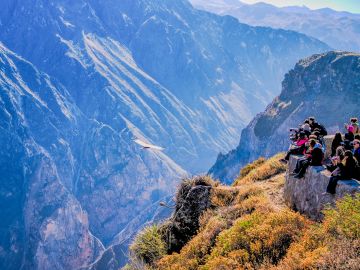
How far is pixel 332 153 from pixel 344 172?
182 inches

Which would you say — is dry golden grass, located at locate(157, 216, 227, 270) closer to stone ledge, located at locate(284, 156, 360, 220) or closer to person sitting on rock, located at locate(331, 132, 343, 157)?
stone ledge, located at locate(284, 156, 360, 220)

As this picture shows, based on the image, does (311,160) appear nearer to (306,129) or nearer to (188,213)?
(306,129)

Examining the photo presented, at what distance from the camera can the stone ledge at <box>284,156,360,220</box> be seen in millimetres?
13911

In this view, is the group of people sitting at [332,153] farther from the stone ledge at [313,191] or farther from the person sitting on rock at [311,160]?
the stone ledge at [313,191]

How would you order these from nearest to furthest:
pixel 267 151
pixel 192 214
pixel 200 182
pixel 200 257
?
pixel 200 257 < pixel 192 214 < pixel 200 182 < pixel 267 151

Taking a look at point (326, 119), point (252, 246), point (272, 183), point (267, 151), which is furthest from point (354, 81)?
point (252, 246)

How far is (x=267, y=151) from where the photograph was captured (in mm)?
→ 169375

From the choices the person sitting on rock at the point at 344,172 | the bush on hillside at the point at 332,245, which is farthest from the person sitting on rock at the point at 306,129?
the bush on hillside at the point at 332,245

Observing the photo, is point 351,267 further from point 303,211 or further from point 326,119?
point 326,119

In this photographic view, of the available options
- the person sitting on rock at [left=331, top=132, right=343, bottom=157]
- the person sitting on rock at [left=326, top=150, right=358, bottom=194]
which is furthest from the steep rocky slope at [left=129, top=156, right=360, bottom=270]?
the person sitting on rock at [left=331, top=132, right=343, bottom=157]

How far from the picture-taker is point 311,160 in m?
16.6

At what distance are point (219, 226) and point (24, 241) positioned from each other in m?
189

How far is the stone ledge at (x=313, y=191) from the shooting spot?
13.9m

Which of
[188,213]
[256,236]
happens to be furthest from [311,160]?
[188,213]
